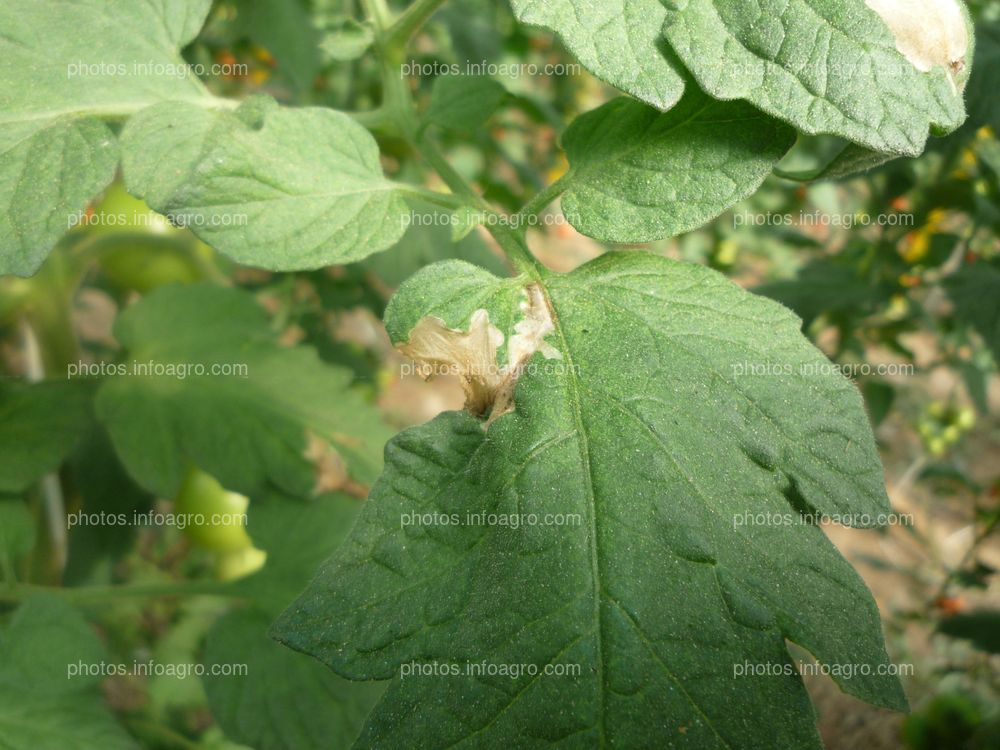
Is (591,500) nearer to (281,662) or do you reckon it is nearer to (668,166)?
(668,166)

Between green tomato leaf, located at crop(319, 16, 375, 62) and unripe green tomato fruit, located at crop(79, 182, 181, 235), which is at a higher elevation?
green tomato leaf, located at crop(319, 16, 375, 62)

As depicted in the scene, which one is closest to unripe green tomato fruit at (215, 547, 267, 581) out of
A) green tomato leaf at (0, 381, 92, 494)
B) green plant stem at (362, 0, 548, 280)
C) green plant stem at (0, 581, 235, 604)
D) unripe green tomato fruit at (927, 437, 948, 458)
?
green plant stem at (0, 581, 235, 604)

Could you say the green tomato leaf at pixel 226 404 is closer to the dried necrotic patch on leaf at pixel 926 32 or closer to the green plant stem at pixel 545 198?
the green plant stem at pixel 545 198

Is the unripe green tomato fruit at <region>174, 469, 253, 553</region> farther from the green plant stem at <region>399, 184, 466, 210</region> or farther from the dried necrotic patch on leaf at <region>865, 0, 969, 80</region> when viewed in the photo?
the dried necrotic patch on leaf at <region>865, 0, 969, 80</region>

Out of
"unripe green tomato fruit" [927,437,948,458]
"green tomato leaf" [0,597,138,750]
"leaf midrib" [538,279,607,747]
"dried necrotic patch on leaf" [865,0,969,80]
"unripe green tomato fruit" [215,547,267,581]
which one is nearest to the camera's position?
"leaf midrib" [538,279,607,747]

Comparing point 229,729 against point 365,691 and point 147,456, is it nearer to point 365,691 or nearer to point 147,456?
point 365,691
